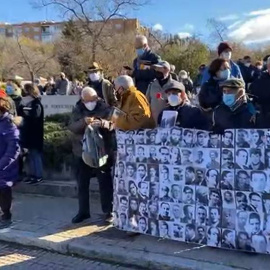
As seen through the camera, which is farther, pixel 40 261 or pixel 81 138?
pixel 81 138

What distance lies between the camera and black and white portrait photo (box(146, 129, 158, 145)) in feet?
18.2

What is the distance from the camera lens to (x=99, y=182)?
21.3ft

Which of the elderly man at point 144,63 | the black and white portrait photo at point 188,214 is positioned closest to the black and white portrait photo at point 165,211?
the black and white portrait photo at point 188,214

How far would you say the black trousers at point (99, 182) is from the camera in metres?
6.43

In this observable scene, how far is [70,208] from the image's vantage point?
7.27 meters

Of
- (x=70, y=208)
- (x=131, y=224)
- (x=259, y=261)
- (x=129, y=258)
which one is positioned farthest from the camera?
(x=70, y=208)

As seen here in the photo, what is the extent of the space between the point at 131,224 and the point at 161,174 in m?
0.72

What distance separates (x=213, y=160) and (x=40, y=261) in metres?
2.16

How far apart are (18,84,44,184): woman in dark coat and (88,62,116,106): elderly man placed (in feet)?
3.46

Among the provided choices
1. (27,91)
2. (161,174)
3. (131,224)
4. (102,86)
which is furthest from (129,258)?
(27,91)

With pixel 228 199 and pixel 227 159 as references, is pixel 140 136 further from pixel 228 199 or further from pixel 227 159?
pixel 228 199

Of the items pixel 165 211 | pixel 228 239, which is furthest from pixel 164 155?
pixel 228 239

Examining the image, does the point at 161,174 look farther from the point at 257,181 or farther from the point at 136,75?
the point at 136,75

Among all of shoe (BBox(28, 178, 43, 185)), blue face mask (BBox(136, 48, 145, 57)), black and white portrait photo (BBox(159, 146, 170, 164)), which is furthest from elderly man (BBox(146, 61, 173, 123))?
shoe (BBox(28, 178, 43, 185))
